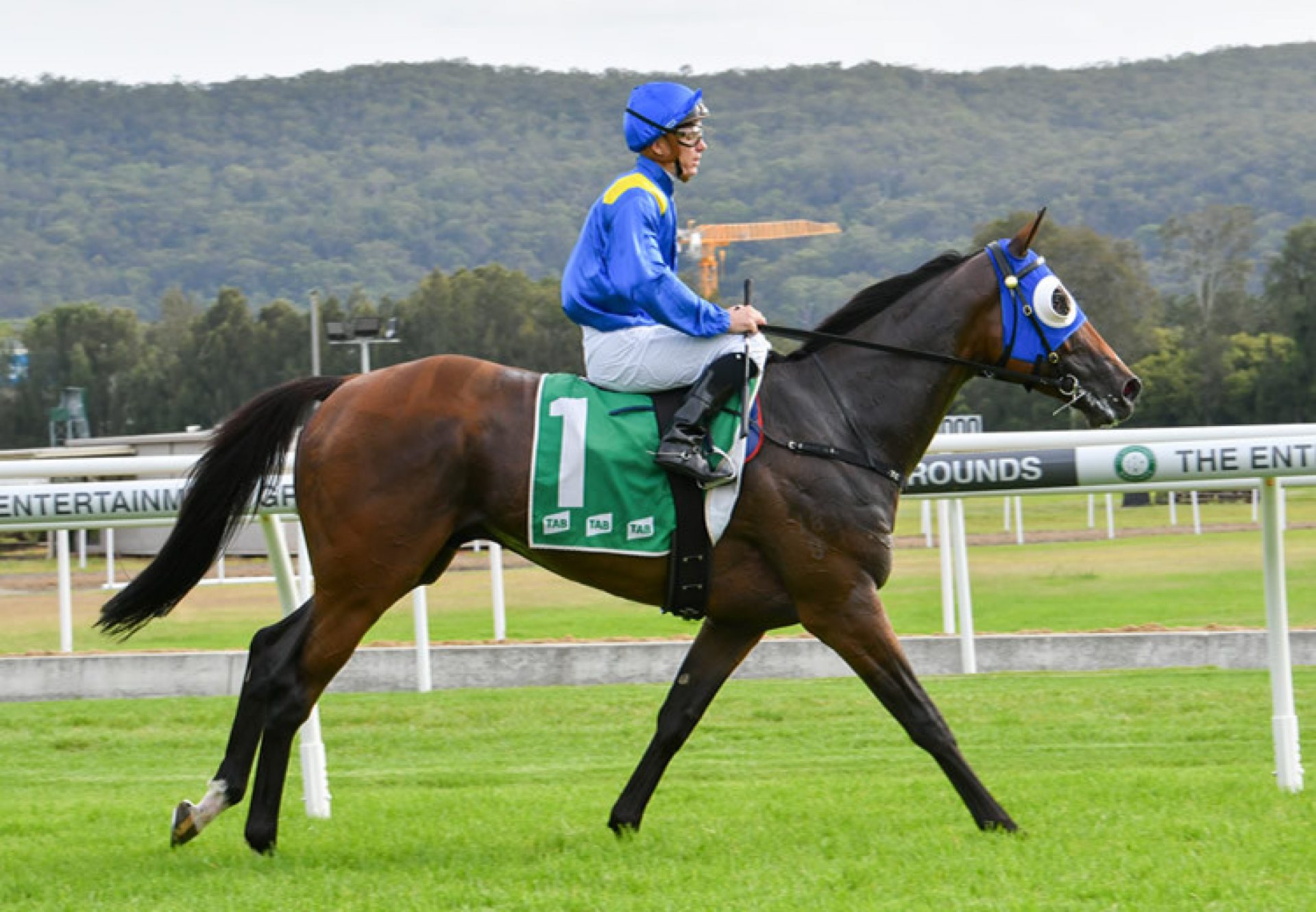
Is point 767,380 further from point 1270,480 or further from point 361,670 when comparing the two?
point 361,670

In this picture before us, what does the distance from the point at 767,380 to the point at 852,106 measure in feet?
632

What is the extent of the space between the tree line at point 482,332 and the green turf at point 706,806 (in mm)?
42757

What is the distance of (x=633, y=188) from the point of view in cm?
505

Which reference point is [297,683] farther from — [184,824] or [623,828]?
[623,828]

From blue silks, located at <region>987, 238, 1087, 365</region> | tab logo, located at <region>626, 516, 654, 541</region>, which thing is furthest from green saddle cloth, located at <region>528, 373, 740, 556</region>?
blue silks, located at <region>987, 238, 1087, 365</region>

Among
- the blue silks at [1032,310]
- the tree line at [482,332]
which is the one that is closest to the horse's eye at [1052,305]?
the blue silks at [1032,310]

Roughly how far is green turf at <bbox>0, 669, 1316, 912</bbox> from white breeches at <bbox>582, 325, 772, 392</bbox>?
1322mm

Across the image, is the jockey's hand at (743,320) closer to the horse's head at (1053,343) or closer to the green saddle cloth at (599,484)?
the green saddle cloth at (599,484)

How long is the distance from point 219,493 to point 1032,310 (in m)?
2.55

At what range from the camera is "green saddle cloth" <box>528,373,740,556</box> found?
4973 millimetres

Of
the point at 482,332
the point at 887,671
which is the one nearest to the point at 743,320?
the point at 887,671

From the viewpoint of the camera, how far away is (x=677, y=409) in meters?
4.97

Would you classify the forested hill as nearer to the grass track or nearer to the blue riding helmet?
the grass track

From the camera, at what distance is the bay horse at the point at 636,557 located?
4.97 metres
